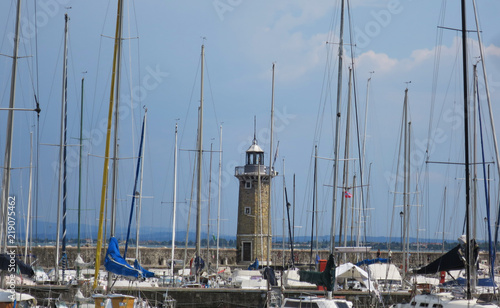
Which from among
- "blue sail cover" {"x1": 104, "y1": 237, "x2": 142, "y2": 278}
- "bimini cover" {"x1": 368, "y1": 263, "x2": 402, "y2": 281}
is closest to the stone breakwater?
"bimini cover" {"x1": 368, "y1": 263, "x2": 402, "y2": 281}

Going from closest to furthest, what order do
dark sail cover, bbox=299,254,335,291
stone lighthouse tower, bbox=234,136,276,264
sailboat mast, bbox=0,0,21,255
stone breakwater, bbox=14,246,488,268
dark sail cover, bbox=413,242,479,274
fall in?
sailboat mast, bbox=0,0,21,255 < dark sail cover, bbox=413,242,479,274 < dark sail cover, bbox=299,254,335,291 < stone breakwater, bbox=14,246,488,268 < stone lighthouse tower, bbox=234,136,276,264

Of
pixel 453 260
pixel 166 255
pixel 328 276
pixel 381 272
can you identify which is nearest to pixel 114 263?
pixel 328 276

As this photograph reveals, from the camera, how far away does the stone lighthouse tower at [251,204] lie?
46.8 meters

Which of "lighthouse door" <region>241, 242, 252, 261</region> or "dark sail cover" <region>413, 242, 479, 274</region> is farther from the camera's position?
"lighthouse door" <region>241, 242, 252, 261</region>

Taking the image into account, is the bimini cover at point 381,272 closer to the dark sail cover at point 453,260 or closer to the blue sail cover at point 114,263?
the dark sail cover at point 453,260

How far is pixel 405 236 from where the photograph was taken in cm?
3356

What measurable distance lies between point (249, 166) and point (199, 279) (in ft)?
57.8

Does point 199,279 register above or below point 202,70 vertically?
below

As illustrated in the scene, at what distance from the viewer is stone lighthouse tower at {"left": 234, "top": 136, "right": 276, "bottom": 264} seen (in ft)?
154

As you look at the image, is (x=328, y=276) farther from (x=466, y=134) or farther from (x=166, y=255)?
(x=166, y=255)

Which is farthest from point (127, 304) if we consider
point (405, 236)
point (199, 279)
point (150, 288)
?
point (405, 236)

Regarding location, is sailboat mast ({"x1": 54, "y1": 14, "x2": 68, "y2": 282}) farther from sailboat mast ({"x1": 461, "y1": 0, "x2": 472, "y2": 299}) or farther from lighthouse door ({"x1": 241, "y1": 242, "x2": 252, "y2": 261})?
lighthouse door ({"x1": 241, "y1": 242, "x2": 252, "y2": 261})

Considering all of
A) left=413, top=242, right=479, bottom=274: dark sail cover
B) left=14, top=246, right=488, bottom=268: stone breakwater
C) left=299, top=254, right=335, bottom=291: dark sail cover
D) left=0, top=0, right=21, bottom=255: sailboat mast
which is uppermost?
left=0, top=0, right=21, bottom=255: sailboat mast

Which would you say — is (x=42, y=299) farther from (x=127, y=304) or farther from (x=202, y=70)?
(x=202, y=70)
